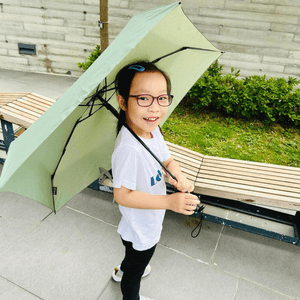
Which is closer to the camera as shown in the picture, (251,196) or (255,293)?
(255,293)

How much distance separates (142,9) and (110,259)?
6.12m

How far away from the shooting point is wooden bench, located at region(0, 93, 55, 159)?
3195 millimetres

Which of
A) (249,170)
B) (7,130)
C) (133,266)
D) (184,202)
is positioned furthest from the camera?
(7,130)

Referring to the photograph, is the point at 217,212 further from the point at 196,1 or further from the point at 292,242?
the point at 196,1

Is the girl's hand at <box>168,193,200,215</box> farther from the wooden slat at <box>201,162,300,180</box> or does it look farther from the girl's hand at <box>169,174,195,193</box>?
the wooden slat at <box>201,162,300,180</box>

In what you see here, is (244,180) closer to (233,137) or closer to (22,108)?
(233,137)

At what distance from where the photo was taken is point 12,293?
87.4 inches

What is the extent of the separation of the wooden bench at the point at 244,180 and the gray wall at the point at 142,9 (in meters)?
4.44

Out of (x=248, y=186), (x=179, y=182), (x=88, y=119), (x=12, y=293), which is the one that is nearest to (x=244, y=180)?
(x=248, y=186)

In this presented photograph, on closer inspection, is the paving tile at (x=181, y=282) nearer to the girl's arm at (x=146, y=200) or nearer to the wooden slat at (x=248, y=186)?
the wooden slat at (x=248, y=186)

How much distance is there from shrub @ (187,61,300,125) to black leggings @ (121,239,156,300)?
4.14 metres

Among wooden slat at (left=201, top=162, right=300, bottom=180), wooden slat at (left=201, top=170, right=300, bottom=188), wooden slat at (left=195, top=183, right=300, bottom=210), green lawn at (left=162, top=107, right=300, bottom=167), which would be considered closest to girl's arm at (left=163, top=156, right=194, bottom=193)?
wooden slat at (left=195, top=183, right=300, bottom=210)

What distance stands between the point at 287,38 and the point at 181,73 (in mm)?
5131

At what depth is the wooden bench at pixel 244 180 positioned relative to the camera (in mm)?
2480
